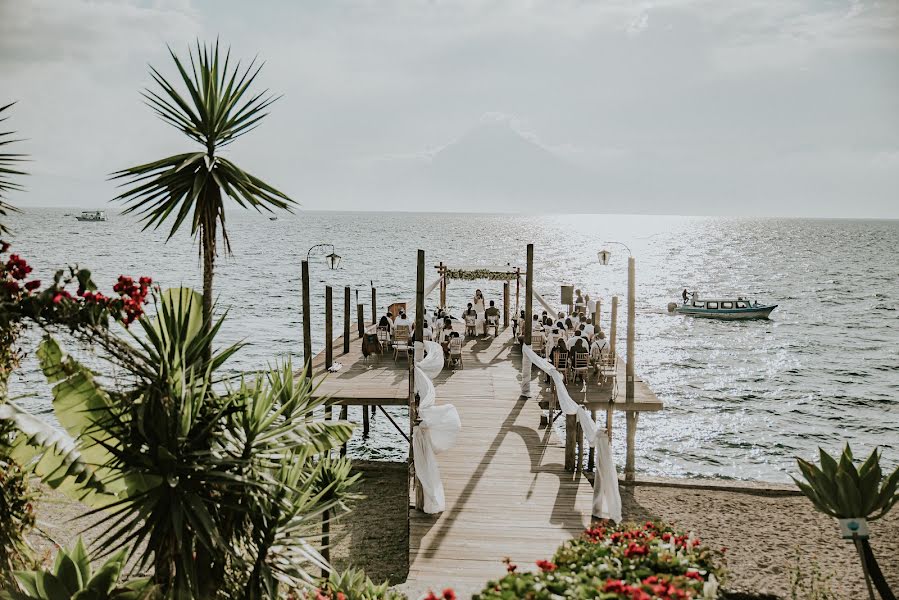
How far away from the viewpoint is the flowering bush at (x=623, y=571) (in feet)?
16.7

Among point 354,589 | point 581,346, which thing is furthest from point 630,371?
point 354,589

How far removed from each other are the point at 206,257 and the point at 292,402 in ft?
8.07

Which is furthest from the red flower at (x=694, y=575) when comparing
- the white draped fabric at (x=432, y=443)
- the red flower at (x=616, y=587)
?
the white draped fabric at (x=432, y=443)

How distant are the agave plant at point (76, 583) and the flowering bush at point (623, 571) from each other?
3.33 metres

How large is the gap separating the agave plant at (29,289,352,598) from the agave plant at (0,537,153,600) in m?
0.21

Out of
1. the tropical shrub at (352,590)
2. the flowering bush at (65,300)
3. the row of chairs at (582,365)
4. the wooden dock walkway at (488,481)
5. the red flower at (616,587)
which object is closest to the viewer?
the red flower at (616,587)

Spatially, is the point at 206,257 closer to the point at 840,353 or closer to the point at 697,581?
the point at 697,581

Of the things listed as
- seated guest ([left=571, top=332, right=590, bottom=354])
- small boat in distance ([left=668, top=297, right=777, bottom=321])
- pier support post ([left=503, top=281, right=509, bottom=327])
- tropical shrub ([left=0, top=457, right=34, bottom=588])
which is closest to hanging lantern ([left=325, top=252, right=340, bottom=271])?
pier support post ([left=503, top=281, right=509, bottom=327])

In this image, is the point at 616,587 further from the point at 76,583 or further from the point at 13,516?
the point at 13,516

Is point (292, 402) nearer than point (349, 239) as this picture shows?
Answer: Yes

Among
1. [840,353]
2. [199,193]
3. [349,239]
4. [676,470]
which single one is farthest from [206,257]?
[349,239]

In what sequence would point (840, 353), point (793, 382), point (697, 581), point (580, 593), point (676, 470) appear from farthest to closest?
1. point (840, 353)
2. point (793, 382)
3. point (676, 470)
4. point (697, 581)
5. point (580, 593)

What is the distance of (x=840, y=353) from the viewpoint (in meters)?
44.9

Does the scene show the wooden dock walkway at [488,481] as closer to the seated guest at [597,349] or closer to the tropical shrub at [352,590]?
the tropical shrub at [352,590]
